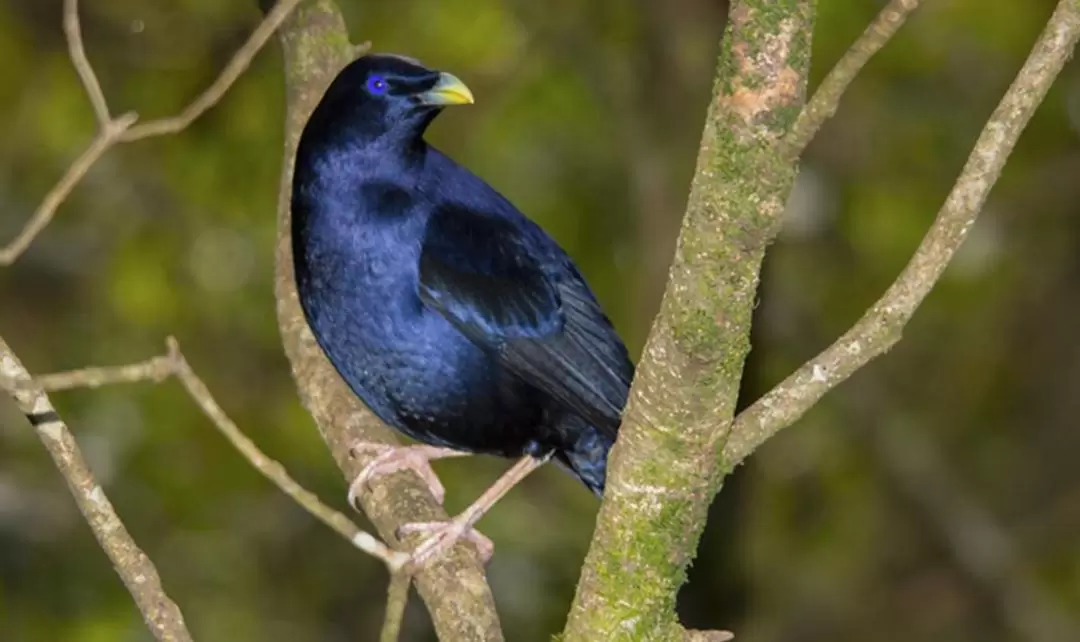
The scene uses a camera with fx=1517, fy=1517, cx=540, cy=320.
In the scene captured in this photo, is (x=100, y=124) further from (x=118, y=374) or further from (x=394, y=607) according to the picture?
(x=394, y=607)

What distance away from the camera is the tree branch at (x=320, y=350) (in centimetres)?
436

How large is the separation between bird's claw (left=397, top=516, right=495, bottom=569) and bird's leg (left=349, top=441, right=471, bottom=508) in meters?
0.29

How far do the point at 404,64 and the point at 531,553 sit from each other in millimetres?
3285

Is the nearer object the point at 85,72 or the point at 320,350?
the point at 85,72

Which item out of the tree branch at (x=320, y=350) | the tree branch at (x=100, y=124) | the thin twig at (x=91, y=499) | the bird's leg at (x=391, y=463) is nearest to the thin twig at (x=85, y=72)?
the tree branch at (x=100, y=124)

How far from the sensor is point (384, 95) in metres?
4.39

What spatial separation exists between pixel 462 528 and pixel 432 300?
0.65 metres

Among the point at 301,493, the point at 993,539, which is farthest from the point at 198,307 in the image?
the point at 301,493

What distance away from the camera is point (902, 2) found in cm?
237

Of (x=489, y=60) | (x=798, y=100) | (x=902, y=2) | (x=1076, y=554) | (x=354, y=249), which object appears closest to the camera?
(x=798, y=100)

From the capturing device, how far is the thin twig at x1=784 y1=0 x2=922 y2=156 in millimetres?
2219

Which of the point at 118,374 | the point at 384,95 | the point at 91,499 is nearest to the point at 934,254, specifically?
the point at 118,374

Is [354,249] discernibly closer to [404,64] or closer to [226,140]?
[404,64]

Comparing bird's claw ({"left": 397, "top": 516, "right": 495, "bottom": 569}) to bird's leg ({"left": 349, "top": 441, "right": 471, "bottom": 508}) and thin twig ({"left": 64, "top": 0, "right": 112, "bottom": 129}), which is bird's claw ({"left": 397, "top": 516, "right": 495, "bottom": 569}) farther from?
thin twig ({"left": 64, "top": 0, "right": 112, "bottom": 129})
